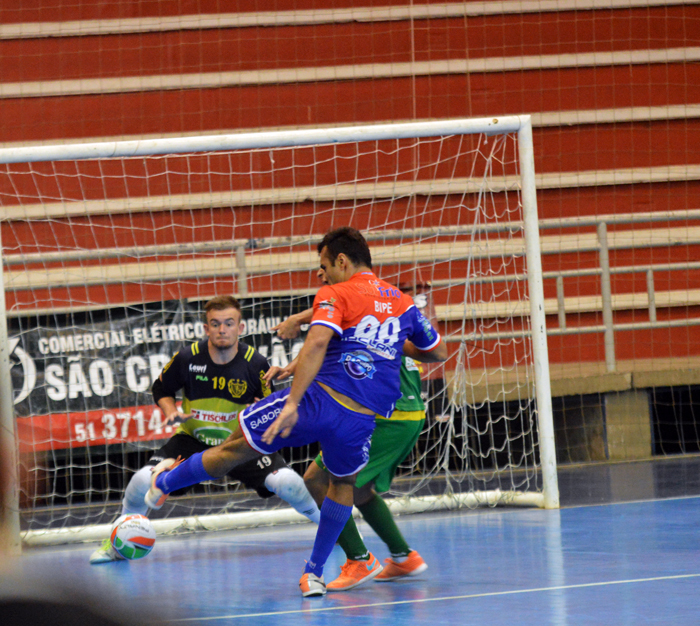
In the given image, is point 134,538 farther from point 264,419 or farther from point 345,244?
point 345,244

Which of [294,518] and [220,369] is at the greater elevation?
[220,369]

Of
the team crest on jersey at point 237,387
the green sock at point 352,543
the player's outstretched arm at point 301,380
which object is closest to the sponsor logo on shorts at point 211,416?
the team crest on jersey at point 237,387

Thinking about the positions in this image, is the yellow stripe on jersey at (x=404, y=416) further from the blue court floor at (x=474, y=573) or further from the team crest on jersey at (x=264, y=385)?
the team crest on jersey at (x=264, y=385)

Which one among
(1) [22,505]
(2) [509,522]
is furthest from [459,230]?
(1) [22,505]

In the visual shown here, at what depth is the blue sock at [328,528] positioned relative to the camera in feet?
14.1

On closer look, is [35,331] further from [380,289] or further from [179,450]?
[380,289]

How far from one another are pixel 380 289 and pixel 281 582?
160 cm

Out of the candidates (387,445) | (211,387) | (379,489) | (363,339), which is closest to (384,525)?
(379,489)

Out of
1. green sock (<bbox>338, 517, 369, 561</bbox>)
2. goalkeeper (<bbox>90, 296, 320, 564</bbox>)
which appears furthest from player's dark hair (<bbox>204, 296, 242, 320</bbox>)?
green sock (<bbox>338, 517, 369, 561</bbox>)

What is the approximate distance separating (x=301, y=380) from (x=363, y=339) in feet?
1.34

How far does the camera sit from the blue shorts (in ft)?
13.8

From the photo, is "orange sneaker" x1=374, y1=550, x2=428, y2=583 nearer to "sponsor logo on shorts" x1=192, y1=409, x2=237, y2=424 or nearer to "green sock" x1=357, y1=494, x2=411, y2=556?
"green sock" x1=357, y1=494, x2=411, y2=556

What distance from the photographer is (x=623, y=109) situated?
11156 mm

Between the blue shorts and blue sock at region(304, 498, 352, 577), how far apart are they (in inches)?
7.3
